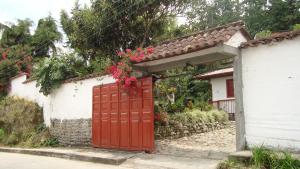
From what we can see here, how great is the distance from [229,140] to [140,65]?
14.2ft

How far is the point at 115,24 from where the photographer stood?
56.0 feet

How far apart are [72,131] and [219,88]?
12.0 metres

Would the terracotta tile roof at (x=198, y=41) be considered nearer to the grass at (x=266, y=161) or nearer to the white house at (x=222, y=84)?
the grass at (x=266, y=161)

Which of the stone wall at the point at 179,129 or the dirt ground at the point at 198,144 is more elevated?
the stone wall at the point at 179,129

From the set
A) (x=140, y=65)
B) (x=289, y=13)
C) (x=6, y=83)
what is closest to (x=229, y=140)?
(x=140, y=65)

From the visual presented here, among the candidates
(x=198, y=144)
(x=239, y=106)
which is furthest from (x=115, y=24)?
(x=239, y=106)

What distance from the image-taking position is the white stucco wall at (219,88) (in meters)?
23.2

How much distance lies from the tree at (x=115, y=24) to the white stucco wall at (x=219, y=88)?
6684 mm

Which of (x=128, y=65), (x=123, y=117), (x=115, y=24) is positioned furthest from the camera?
(x=115, y=24)

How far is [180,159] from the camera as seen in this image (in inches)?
384

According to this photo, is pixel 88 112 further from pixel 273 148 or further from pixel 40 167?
pixel 273 148

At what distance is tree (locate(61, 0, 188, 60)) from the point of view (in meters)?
16.6

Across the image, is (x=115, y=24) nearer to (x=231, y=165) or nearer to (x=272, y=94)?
(x=272, y=94)

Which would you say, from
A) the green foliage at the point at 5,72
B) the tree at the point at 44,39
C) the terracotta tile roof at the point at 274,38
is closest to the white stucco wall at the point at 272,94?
the terracotta tile roof at the point at 274,38
